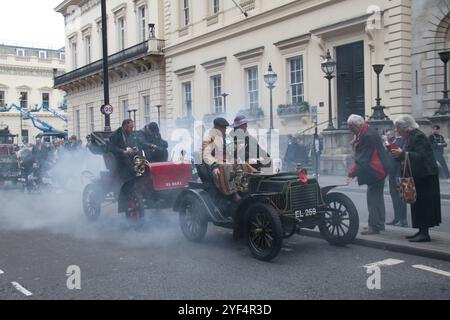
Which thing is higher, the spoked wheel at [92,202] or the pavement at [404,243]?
the spoked wheel at [92,202]

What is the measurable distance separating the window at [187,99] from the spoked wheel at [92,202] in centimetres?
1872

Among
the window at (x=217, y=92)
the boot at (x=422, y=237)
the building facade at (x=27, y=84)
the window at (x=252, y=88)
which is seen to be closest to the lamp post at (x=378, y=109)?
the window at (x=252, y=88)

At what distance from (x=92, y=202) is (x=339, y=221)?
5.08m

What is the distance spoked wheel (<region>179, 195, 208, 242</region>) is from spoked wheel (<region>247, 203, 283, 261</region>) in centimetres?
101

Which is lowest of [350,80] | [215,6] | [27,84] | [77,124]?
[77,124]

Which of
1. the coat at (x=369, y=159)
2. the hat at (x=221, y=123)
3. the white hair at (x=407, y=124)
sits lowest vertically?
the coat at (x=369, y=159)

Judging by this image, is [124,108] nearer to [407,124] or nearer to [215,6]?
[215,6]

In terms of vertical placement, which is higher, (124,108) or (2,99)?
(2,99)

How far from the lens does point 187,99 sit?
98.6 ft

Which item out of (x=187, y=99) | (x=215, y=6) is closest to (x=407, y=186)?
(x=215, y=6)

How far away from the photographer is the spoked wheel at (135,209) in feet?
29.4

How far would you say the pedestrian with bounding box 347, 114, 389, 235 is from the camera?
7891 mm

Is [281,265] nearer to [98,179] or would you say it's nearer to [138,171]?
[138,171]

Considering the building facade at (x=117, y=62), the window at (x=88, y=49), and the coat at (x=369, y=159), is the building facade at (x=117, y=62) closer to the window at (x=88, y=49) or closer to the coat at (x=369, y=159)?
the window at (x=88, y=49)
